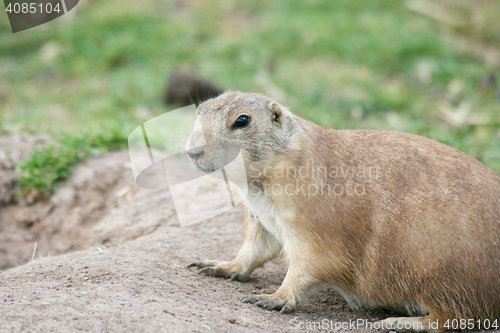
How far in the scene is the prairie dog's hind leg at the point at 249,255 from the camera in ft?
14.0

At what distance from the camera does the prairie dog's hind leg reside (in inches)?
168

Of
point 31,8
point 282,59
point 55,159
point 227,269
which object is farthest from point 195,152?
point 31,8

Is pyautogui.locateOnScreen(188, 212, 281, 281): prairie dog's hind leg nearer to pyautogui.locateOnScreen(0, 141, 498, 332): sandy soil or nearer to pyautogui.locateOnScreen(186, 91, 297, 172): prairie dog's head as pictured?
pyautogui.locateOnScreen(0, 141, 498, 332): sandy soil

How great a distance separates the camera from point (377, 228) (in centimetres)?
374

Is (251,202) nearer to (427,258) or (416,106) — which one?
(427,258)

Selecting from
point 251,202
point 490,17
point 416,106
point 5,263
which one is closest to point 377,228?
point 251,202

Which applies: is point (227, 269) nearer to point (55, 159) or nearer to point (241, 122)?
point (241, 122)

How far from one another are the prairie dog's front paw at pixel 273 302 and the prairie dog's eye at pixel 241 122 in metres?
1.26

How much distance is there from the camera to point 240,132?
3777 mm

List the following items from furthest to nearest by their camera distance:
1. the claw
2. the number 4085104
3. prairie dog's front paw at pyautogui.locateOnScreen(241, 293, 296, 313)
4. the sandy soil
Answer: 1. the number 4085104
2. the claw
3. prairie dog's front paw at pyautogui.locateOnScreen(241, 293, 296, 313)
4. the sandy soil

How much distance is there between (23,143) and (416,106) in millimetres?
6394

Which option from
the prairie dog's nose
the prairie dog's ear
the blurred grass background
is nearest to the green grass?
the blurred grass background

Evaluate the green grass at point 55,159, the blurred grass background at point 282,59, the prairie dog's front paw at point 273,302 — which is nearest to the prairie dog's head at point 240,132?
the prairie dog's front paw at point 273,302

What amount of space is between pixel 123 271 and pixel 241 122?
141 centimetres
